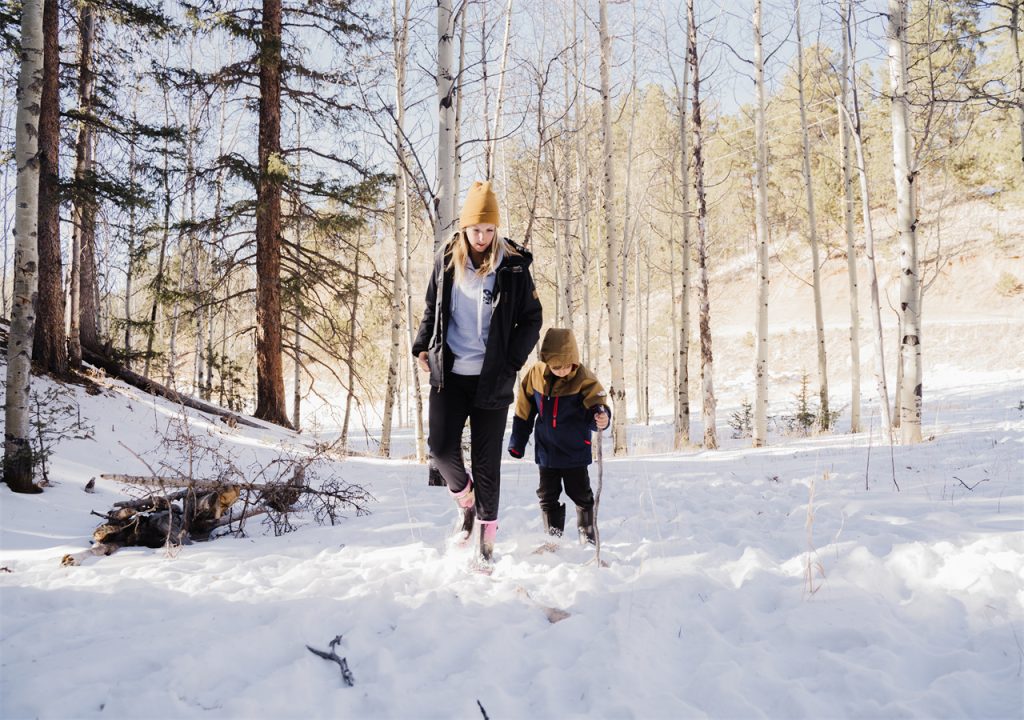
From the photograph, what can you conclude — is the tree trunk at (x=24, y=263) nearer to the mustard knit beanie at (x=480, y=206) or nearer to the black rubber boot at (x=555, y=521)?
the mustard knit beanie at (x=480, y=206)

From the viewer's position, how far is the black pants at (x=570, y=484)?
3.58m

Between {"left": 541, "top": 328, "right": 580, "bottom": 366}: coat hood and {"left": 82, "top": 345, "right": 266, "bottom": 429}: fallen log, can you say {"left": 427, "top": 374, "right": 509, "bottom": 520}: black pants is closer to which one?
{"left": 541, "top": 328, "right": 580, "bottom": 366}: coat hood

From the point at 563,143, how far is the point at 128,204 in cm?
1005

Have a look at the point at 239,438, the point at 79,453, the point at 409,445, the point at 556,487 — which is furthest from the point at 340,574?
the point at 409,445

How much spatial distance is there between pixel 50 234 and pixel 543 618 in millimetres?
9402

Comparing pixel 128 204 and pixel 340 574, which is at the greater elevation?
pixel 128 204

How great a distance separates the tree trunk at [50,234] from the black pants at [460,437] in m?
7.76

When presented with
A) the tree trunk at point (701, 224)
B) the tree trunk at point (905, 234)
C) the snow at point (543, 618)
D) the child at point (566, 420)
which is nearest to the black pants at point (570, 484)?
the child at point (566, 420)

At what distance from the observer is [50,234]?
8.02 meters

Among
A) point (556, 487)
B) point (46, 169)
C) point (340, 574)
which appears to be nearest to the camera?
point (340, 574)

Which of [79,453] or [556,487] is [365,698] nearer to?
[556,487]

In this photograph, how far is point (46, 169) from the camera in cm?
768

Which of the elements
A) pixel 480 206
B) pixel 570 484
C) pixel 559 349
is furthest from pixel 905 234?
pixel 480 206

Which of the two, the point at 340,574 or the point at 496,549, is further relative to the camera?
the point at 496,549
